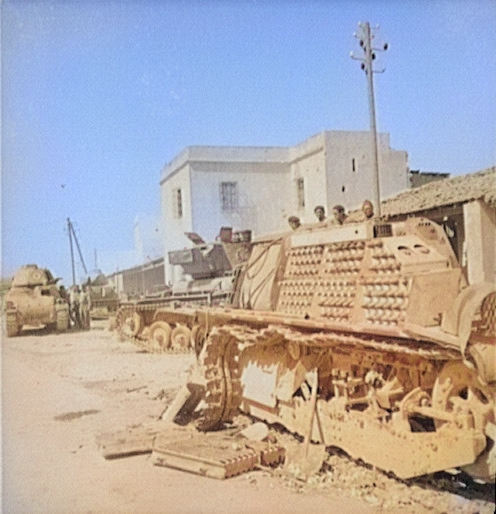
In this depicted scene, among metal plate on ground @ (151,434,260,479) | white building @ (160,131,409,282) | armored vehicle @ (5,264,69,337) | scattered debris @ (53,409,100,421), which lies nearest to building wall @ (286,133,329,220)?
white building @ (160,131,409,282)

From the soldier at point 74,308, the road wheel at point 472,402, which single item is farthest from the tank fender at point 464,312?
the soldier at point 74,308

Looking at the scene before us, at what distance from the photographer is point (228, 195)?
15.0 meters

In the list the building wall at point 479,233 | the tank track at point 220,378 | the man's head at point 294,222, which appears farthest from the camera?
the building wall at point 479,233

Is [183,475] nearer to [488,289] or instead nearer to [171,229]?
[488,289]

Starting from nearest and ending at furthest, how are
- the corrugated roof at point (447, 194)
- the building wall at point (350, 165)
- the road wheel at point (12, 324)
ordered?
1. the corrugated roof at point (447, 194)
2. the road wheel at point (12, 324)
3. the building wall at point (350, 165)

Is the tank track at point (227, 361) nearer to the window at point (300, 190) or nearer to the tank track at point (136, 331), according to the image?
the tank track at point (136, 331)

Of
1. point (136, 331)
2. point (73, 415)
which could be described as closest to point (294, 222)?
point (73, 415)

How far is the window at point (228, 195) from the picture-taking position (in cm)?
1471

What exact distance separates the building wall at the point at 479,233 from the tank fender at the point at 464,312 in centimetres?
548

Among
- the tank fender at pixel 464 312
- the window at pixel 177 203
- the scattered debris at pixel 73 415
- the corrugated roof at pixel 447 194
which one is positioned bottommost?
the scattered debris at pixel 73 415

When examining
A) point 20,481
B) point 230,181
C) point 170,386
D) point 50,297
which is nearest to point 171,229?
point 230,181

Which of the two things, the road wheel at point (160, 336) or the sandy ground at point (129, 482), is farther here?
the road wheel at point (160, 336)

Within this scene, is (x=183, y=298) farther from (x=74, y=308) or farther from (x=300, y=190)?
(x=300, y=190)

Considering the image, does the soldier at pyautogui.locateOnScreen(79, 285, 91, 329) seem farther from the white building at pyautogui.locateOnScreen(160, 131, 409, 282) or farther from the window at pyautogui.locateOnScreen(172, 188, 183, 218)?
the window at pyautogui.locateOnScreen(172, 188, 183, 218)
